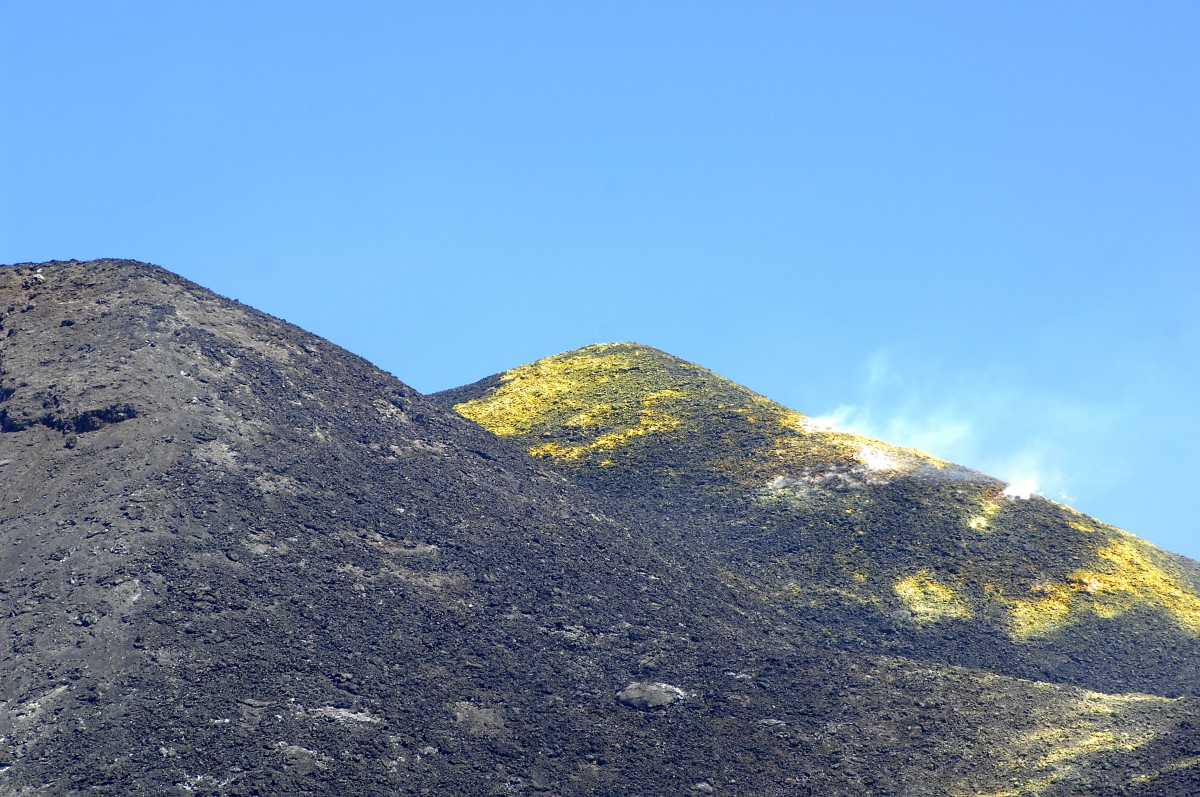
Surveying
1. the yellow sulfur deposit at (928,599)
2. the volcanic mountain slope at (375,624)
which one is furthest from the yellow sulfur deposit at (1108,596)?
the yellow sulfur deposit at (928,599)

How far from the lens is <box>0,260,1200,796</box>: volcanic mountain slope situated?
1248 inches

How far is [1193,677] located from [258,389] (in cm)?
3340

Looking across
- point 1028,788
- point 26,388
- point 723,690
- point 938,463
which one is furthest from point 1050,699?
point 26,388

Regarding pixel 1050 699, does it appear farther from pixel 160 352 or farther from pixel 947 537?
pixel 160 352

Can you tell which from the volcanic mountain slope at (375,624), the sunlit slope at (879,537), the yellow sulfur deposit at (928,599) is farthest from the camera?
the yellow sulfur deposit at (928,599)

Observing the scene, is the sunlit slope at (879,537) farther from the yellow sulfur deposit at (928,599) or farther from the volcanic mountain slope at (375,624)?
the volcanic mountain slope at (375,624)

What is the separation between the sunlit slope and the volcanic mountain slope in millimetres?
593

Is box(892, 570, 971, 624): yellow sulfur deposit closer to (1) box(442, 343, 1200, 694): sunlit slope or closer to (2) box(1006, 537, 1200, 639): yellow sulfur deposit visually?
(1) box(442, 343, 1200, 694): sunlit slope

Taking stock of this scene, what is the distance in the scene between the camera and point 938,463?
194 feet

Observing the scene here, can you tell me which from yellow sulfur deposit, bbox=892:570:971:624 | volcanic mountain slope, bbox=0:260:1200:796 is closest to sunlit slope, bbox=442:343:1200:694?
yellow sulfur deposit, bbox=892:570:971:624

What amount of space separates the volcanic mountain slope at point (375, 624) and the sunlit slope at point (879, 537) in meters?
0.59

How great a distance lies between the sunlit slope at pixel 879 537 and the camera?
45312 mm

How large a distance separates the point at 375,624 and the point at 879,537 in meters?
22.5

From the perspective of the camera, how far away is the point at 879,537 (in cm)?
5144
